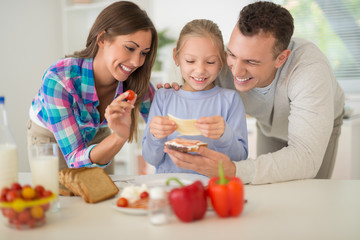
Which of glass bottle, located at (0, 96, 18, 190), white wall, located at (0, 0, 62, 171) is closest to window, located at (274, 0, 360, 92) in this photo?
white wall, located at (0, 0, 62, 171)

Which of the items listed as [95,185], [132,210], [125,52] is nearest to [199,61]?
[125,52]

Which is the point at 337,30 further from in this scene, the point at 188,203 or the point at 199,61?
the point at 188,203

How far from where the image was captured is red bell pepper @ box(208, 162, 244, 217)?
45.8 inches

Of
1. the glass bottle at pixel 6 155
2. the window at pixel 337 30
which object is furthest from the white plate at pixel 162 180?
the window at pixel 337 30

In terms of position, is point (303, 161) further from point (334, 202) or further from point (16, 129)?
point (16, 129)

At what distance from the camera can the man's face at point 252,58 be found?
6.38 feet

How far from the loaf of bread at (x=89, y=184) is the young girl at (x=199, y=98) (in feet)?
1.55

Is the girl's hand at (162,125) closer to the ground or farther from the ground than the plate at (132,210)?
farther from the ground

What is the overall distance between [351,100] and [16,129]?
3867 mm

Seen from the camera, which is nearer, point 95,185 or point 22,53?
point 95,185

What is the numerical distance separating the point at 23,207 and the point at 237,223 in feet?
2.05

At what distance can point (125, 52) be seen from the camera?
2025mm

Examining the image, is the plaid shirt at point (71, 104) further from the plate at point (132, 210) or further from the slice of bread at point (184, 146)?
the plate at point (132, 210)

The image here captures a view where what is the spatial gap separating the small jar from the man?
19.4 inches
